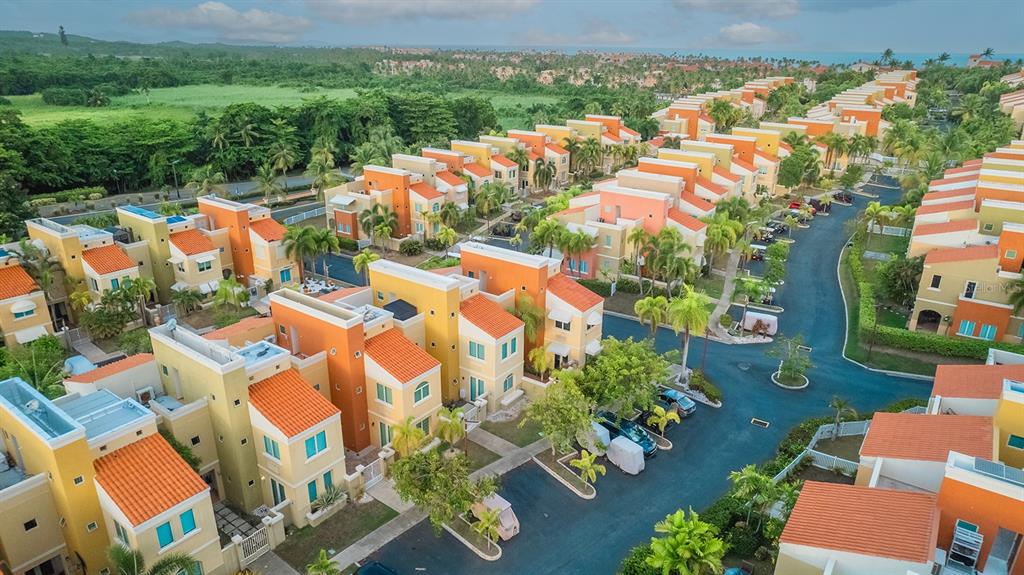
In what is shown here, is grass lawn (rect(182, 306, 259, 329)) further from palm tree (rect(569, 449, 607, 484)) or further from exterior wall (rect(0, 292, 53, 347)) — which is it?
palm tree (rect(569, 449, 607, 484))

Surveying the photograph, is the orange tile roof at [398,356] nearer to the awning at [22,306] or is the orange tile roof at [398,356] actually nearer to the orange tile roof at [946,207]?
the awning at [22,306]

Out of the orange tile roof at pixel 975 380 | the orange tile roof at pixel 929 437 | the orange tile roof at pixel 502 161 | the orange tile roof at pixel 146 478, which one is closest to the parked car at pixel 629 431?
the orange tile roof at pixel 929 437

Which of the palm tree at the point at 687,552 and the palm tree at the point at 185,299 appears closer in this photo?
the palm tree at the point at 687,552

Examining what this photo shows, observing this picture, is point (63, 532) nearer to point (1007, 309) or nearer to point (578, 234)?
point (578, 234)

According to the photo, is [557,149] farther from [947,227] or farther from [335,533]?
[335,533]

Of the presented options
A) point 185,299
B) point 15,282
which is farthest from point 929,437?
point 15,282

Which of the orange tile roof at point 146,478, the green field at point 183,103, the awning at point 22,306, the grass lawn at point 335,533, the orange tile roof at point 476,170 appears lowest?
the grass lawn at point 335,533
